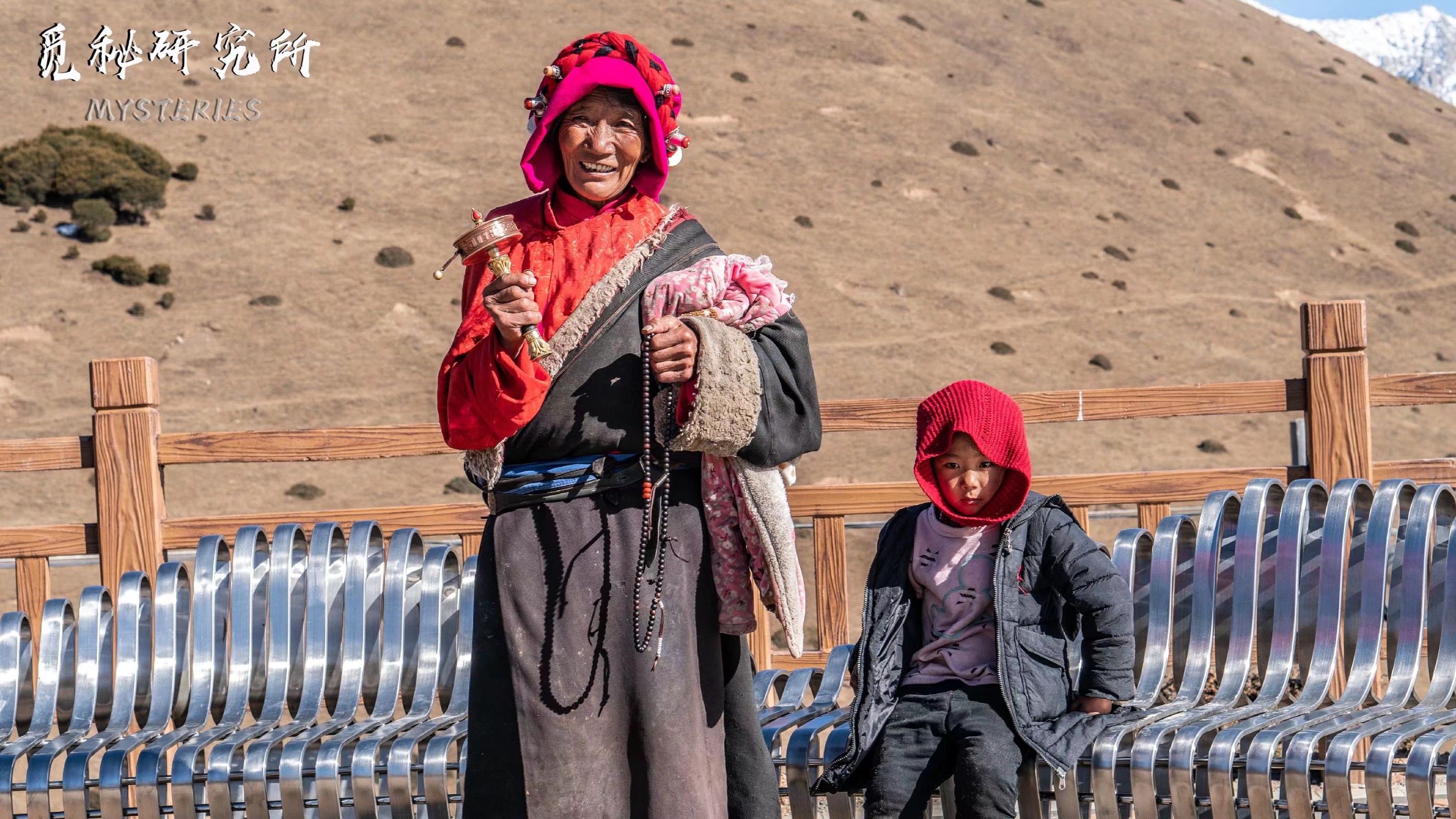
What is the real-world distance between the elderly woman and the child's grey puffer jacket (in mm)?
652

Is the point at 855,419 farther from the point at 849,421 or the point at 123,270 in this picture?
the point at 123,270

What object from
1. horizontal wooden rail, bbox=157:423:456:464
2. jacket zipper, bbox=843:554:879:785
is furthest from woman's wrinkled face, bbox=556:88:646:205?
horizontal wooden rail, bbox=157:423:456:464

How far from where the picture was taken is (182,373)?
30234 mm

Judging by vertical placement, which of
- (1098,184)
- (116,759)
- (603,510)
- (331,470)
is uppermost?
(1098,184)

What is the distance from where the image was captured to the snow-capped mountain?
598ft

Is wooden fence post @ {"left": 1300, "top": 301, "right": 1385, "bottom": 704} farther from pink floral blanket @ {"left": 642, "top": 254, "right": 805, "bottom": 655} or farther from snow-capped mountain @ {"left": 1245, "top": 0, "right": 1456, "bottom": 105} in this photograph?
snow-capped mountain @ {"left": 1245, "top": 0, "right": 1456, "bottom": 105}

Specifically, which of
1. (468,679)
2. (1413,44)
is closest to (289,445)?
(468,679)

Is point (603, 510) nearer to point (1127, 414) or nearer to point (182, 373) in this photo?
point (1127, 414)

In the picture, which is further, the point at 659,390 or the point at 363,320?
the point at 363,320

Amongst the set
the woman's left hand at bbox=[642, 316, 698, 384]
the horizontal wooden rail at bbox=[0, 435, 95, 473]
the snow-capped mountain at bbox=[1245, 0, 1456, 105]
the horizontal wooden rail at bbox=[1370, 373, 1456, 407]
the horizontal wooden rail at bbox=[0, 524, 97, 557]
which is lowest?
the horizontal wooden rail at bbox=[0, 524, 97, 557]

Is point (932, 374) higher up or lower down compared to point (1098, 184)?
lower down

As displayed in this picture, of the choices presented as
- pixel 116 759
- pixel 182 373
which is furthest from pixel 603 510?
pixel 182 373

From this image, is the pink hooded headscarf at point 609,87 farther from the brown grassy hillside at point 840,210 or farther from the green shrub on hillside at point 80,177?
the green shrub on hillside at point 80,177

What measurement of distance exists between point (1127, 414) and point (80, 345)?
95.6ft
